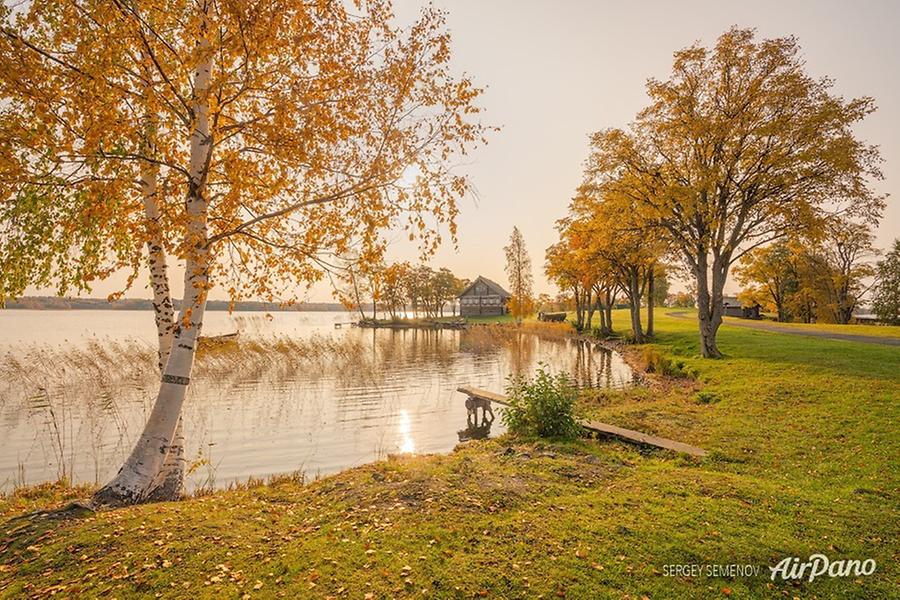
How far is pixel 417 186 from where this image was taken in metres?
8.34

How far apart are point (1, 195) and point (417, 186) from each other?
249 inches

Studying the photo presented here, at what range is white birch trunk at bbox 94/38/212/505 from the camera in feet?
24.9

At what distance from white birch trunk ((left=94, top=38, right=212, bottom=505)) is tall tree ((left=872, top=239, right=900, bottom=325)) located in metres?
70.8

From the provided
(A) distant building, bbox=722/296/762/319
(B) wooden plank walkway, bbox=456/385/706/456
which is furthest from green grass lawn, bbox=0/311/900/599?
(A) distant building, bbox=722/296/762/319

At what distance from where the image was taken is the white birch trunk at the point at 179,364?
7582 millimetres

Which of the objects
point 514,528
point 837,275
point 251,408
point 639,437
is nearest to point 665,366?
point 639,437

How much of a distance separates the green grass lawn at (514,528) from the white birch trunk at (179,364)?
94 centimetres

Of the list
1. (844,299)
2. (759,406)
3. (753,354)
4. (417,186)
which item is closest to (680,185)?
(753,354)

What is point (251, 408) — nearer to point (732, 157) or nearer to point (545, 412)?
point (545, 412)

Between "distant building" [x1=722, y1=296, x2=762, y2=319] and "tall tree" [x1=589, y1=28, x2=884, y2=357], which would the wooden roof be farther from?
"tall tree" [x1=589, y1=28, x2=884, y2=357]

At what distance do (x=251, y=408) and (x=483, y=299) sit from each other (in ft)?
306

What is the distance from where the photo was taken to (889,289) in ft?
174

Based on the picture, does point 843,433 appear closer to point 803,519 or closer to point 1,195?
point 803,519
